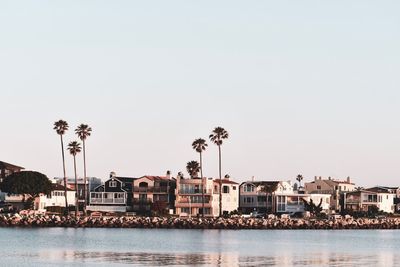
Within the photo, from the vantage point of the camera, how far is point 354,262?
72312mm

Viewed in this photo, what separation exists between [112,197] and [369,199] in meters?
40.9

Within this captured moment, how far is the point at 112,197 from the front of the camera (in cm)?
14938

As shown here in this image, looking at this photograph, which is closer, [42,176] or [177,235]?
[177,235]

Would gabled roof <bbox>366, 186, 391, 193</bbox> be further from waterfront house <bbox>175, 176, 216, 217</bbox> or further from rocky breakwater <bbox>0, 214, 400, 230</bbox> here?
rocky breakwater <bbox>0, 214, 400, 230</bbox>

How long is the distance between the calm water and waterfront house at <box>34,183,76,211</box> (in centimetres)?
3167

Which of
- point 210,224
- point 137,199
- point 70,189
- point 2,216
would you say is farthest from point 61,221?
point 70,189

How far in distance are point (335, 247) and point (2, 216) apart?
46.7 metres

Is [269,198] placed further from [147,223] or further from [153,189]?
[147,223]

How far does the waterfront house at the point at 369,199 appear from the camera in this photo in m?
165

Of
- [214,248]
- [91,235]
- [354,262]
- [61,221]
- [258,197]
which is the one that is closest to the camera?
[354,262]

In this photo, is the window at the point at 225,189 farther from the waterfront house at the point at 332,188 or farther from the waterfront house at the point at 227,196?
the waterfront house at the point at 332,188

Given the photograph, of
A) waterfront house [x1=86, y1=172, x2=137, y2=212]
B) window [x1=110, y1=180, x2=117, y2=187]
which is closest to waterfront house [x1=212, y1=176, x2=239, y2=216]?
waterfront house [x1=86, y1=172, x2=137, y2=212]

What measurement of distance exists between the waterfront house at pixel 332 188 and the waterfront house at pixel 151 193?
33.2 metres

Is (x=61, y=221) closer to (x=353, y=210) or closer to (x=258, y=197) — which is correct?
(x=258, y=197)
